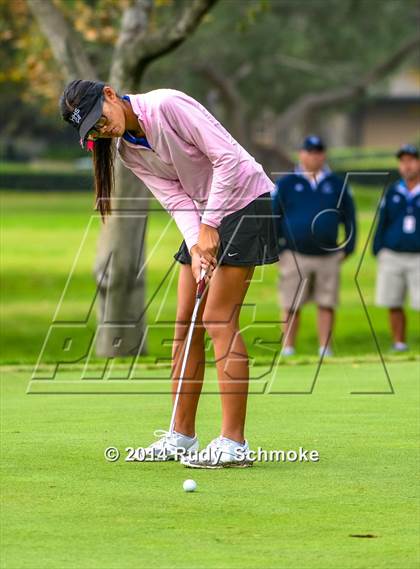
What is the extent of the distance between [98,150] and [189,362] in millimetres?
1217

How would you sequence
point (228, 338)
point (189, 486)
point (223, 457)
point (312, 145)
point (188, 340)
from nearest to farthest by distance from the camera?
point (189, 486) < point (223, 457) < point (228, 338) < point (188, 340) < point (312, 145)

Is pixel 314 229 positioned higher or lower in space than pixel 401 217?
lower

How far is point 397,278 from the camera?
1612cm

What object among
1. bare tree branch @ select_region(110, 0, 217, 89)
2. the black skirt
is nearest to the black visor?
the black skirt

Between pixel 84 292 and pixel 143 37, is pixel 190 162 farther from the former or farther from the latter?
pixel 84 292

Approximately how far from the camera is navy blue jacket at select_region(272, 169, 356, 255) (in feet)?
49.7

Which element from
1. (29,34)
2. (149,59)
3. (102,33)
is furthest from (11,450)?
(29,34)

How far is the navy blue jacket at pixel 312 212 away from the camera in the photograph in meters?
15.1

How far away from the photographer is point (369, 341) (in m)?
21.5

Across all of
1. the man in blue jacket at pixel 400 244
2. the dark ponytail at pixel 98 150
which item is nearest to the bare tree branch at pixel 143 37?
the man in blue jacket at pixel 400 244

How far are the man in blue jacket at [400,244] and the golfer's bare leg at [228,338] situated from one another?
9074 mm

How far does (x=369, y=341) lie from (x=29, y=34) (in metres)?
9.42

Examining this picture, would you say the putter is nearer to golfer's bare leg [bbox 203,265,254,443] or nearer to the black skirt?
golfer's bare leg [bbox 203,265,254,443]

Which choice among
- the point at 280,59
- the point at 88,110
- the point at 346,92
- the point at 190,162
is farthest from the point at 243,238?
the point at 280,59
